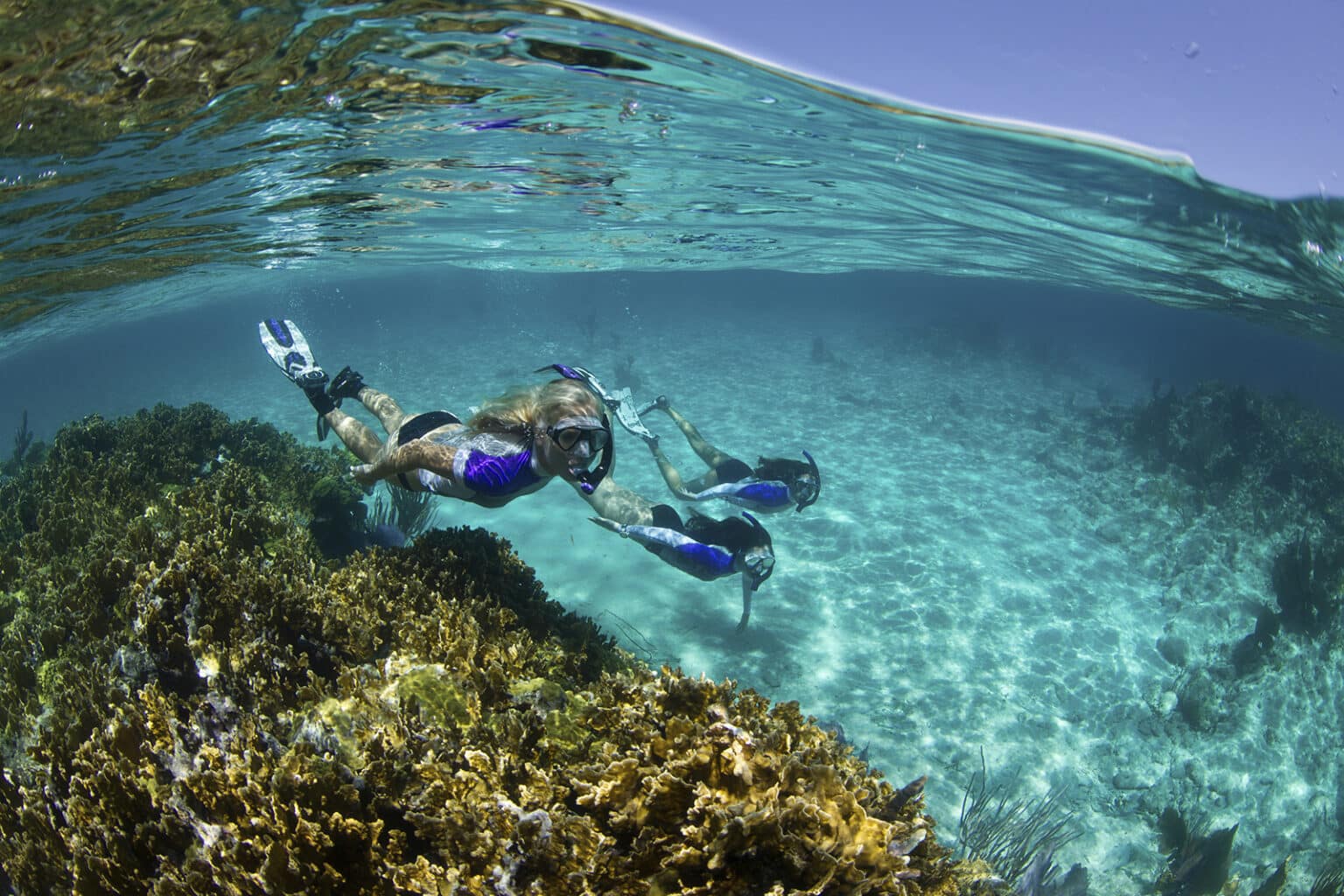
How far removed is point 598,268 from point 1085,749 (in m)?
36.5

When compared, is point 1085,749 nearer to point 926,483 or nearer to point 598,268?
point 926,483

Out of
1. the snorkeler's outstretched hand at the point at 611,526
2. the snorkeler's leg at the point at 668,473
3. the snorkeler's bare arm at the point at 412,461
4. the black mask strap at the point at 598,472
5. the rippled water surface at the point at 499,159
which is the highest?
the rippled water surface at the point at 499,159

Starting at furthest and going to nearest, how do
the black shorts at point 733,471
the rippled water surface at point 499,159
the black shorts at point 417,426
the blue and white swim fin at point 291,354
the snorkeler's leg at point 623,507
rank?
the black shorts at point 733,471, the snorkeler's leg at point 623,507, the blue and white swim fin at point 291,354, the rippled water surface at point 499,159, the black shorts at point 417,426

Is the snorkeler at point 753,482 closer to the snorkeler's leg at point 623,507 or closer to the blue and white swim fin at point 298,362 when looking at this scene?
the snorkeler's leg at point 623,507

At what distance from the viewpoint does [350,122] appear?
402 inches

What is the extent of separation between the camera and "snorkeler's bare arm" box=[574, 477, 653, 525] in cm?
1092

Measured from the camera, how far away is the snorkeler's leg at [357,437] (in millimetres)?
7816

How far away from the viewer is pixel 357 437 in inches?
317

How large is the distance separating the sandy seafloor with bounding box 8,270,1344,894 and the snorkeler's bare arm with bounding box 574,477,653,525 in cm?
144

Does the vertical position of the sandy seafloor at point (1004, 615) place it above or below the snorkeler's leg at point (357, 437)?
below

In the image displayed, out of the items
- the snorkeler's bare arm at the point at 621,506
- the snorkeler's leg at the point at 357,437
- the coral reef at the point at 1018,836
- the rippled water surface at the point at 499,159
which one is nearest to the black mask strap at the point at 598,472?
the snorkeler's leg at the point at 357,437

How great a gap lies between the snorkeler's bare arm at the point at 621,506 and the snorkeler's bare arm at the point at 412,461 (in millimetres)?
5021

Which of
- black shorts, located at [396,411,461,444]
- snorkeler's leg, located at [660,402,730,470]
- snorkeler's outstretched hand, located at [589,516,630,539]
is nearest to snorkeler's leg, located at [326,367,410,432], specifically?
black shorts, located at [396,411,461,444]

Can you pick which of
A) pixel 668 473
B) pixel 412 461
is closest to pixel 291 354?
pixel 412 461
